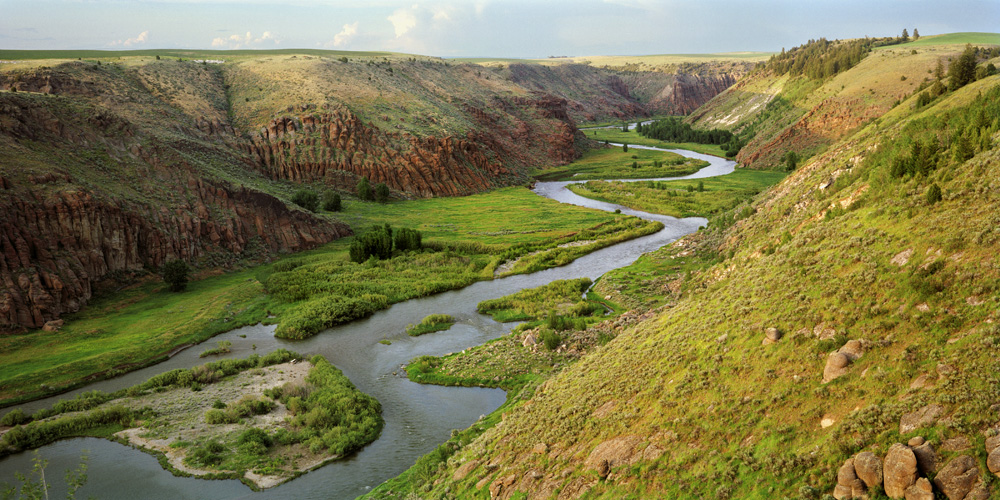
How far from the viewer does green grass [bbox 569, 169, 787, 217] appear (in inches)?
3531

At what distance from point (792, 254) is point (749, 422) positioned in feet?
39.0

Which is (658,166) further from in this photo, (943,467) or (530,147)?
(943,467)

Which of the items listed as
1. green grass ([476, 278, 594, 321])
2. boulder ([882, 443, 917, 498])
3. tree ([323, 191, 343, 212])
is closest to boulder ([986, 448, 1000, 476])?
boulder ([882, 443, 917, 498])

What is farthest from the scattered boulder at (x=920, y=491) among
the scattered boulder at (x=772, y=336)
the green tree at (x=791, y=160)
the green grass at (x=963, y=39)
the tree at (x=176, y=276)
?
the green grass at (x=963, y=39)

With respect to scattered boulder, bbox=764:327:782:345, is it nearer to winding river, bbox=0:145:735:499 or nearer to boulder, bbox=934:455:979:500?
boulder, bbox=934:455:979:500

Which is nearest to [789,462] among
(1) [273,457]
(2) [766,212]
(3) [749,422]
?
(3) [749,422]

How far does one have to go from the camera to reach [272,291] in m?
59.3

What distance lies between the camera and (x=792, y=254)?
2728cm

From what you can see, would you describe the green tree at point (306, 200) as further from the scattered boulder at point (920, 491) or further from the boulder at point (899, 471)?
the scattered boulder at point (920, 491)

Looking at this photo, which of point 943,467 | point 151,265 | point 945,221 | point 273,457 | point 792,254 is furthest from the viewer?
point 151,265

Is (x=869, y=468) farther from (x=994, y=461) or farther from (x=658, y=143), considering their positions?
(x=658, y=143)

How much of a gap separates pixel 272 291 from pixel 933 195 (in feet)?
180

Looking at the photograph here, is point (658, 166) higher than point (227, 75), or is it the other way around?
point (227, 75)

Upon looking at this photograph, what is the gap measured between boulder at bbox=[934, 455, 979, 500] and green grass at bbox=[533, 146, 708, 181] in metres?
115
